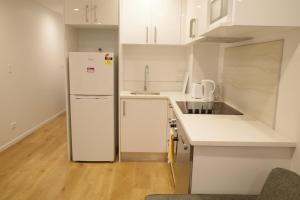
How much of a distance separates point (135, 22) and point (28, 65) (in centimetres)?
220

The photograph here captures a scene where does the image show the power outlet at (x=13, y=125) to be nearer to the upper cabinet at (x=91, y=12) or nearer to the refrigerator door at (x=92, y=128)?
the refrigerator door at (x=92, y=128)

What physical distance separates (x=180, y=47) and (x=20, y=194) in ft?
8.62

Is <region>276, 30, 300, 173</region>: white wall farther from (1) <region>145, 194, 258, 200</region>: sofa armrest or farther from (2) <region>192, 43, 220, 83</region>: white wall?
(2) <region>192, 43, 220, 83</region>: white wall

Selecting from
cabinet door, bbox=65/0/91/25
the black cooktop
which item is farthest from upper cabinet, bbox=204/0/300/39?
cabinet door, bbox=65/0/91/25

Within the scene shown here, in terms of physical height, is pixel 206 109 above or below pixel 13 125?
above

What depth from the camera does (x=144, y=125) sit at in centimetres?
307

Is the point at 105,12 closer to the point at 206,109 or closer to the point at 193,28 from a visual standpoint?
the point at 193,28

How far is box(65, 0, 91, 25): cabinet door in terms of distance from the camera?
9.53 feet

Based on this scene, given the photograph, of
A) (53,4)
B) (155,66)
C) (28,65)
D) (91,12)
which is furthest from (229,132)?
(53,4)

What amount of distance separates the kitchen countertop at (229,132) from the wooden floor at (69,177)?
1093 millimetres

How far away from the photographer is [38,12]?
4477 millimetres

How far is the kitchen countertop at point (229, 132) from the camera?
4.51 ft

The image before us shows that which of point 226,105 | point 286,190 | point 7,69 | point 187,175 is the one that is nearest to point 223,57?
point 226,105

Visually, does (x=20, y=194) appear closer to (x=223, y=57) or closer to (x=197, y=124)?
(x=197, y=124)
